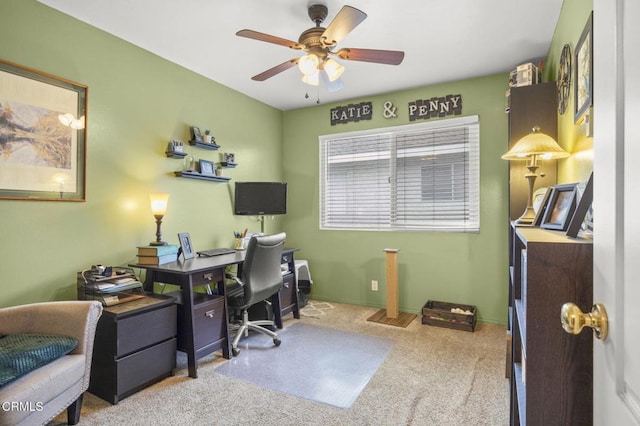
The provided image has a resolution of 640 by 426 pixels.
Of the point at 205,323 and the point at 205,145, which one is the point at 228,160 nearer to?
the point at 205,145

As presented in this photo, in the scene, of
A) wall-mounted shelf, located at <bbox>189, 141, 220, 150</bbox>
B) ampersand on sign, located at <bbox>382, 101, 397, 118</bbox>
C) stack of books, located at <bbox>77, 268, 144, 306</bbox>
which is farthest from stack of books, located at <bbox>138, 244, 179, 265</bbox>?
ampersand on sign, located at <bbox>382, 101, 397, 118</bbox>

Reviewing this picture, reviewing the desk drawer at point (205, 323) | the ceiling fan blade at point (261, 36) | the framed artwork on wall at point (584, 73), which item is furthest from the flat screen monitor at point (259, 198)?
the framed artwork on wall at point (584, 73)

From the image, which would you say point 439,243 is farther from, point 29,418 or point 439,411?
point 29,418

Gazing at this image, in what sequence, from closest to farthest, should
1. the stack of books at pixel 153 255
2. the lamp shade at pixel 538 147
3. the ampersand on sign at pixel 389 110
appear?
the lamp shade at pixel 538 147, the stack of books at pixel 153 255, the ampersand on sign at pixel 389 110

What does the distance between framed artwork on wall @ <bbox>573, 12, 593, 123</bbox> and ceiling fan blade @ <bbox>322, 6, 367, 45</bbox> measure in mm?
1056

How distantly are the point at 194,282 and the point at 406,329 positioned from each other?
80.7 inches

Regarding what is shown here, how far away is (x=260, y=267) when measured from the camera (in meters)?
2.85

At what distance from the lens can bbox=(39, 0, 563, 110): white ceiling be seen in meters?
2.32

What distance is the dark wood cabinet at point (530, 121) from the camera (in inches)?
101

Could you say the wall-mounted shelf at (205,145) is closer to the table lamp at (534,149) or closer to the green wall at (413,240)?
the green wall at (413,240)

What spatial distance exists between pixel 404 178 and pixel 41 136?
129 inches

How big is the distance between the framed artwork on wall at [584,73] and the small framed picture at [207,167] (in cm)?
298

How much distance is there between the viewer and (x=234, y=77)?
11.6 feet

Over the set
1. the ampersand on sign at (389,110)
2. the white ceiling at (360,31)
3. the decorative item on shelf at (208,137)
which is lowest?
the decorative item on shelf at (208,137)
